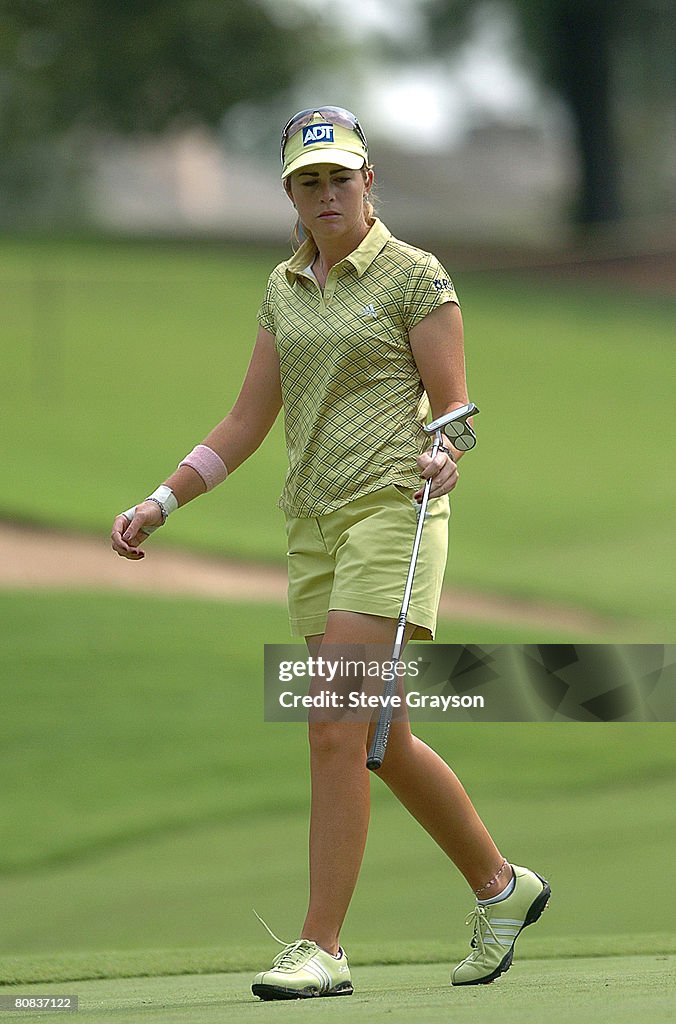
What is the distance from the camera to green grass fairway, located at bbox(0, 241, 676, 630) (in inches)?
591

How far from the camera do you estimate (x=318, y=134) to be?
381 centimetres

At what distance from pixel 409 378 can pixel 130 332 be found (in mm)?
23161

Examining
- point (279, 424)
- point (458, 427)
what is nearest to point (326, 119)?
point (458, 427)

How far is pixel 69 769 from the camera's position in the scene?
8.03 metres

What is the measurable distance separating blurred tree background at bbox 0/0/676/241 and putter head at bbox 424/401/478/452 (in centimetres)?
3480

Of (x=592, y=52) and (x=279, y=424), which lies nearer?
(x=279, y=424)

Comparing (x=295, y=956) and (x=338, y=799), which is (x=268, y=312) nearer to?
(x=338, y=799)

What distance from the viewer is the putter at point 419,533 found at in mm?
3572

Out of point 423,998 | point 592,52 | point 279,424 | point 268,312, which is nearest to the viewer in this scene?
point 423,998

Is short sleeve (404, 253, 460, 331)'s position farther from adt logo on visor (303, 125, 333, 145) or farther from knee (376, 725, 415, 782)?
knee (376, 725, 415, 782)

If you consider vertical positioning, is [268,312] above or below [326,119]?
below

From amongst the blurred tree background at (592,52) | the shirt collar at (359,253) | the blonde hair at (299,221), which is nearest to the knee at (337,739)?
the shirt collar at (359,253)

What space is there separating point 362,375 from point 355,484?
9.3 inches

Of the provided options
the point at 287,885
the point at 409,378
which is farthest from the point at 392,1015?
the point at 287,885
